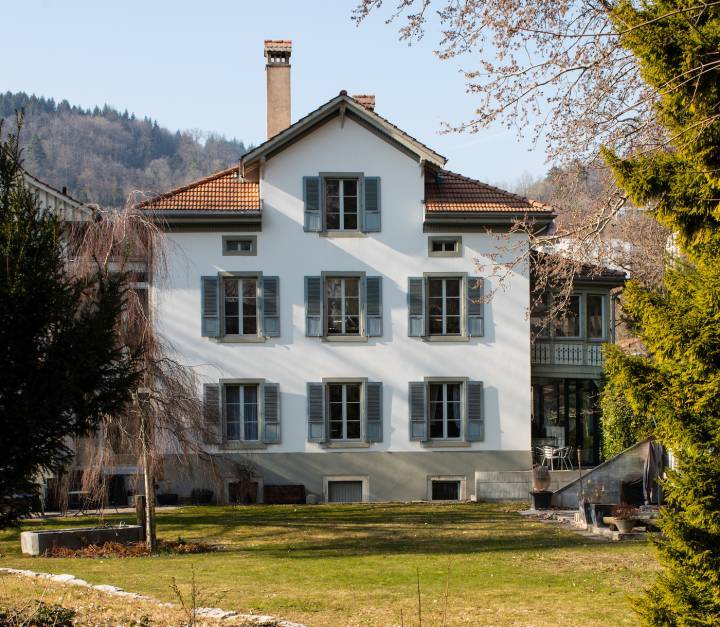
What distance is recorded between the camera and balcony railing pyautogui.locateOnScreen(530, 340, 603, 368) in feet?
103

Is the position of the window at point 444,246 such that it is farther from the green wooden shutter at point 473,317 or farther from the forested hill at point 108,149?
the forested hill at point 108,149

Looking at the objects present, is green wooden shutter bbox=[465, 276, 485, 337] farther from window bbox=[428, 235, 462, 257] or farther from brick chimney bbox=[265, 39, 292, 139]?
brick chimney bbox=[265, 39, 292, 139]

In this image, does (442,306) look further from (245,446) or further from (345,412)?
(245,446)

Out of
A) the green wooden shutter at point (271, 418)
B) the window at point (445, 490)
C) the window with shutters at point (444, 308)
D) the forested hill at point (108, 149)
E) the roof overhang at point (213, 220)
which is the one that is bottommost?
the window at point (445, 490)

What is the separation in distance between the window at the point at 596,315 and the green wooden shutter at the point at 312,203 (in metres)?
8.90

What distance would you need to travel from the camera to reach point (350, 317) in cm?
2992

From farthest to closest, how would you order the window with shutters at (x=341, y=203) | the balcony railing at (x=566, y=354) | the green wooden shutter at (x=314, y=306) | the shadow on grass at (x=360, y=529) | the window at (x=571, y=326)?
1. the window at (x=571, y=326)
2. the balcony railing at (x=566, y=354)
3. the window with shutters at (x=341, y=203)
4. the green wooden shutter at (x=314, y=306)
5. the shadow on grass at (x=360, y=529)

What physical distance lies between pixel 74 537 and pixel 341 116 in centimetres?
1496

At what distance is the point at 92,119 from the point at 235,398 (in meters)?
114

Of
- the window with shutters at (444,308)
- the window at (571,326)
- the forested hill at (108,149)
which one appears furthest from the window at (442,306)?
the forested hill at (108,149)

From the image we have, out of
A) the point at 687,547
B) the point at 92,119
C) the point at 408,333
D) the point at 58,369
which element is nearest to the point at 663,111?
the point at 687,547

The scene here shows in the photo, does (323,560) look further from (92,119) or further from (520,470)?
(92,119)

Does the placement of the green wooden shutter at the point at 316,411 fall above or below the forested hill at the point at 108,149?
below

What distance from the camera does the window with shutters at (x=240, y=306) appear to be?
96.3 ft
